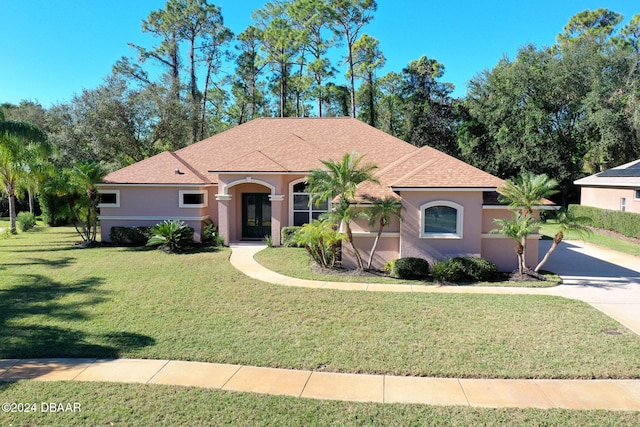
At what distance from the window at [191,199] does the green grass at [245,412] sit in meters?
14.5

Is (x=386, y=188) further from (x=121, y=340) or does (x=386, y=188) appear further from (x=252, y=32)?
(x=252, y=32)

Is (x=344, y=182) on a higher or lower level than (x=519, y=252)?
higher

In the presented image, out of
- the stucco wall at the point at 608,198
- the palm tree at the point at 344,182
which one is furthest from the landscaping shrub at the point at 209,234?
the stucco wall at the point at 608,198

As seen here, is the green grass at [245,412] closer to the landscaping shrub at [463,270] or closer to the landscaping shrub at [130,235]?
the landscaping shrub at [463,270]

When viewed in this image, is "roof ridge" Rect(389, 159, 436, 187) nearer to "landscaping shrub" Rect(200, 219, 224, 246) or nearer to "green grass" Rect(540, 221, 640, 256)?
"green grass" Rect(540, 221, 640, 256)

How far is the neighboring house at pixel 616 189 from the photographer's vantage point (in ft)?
87.2

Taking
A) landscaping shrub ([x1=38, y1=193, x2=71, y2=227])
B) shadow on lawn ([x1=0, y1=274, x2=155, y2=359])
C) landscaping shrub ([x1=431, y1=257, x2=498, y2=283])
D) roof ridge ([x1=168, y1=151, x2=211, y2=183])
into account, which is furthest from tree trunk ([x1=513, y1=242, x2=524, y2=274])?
landscaping shrub ([x1=38, y1=193, x2=71, y2=227])

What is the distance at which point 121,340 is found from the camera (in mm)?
8406

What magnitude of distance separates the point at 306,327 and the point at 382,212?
6.16 meters

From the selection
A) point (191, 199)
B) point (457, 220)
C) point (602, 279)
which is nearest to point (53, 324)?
point (191, 199)

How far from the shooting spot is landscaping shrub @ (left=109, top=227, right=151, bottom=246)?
65.6 feet

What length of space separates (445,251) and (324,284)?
470 centimetres

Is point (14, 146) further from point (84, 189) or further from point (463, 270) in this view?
point (463, 270)

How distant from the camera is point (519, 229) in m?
13.2
